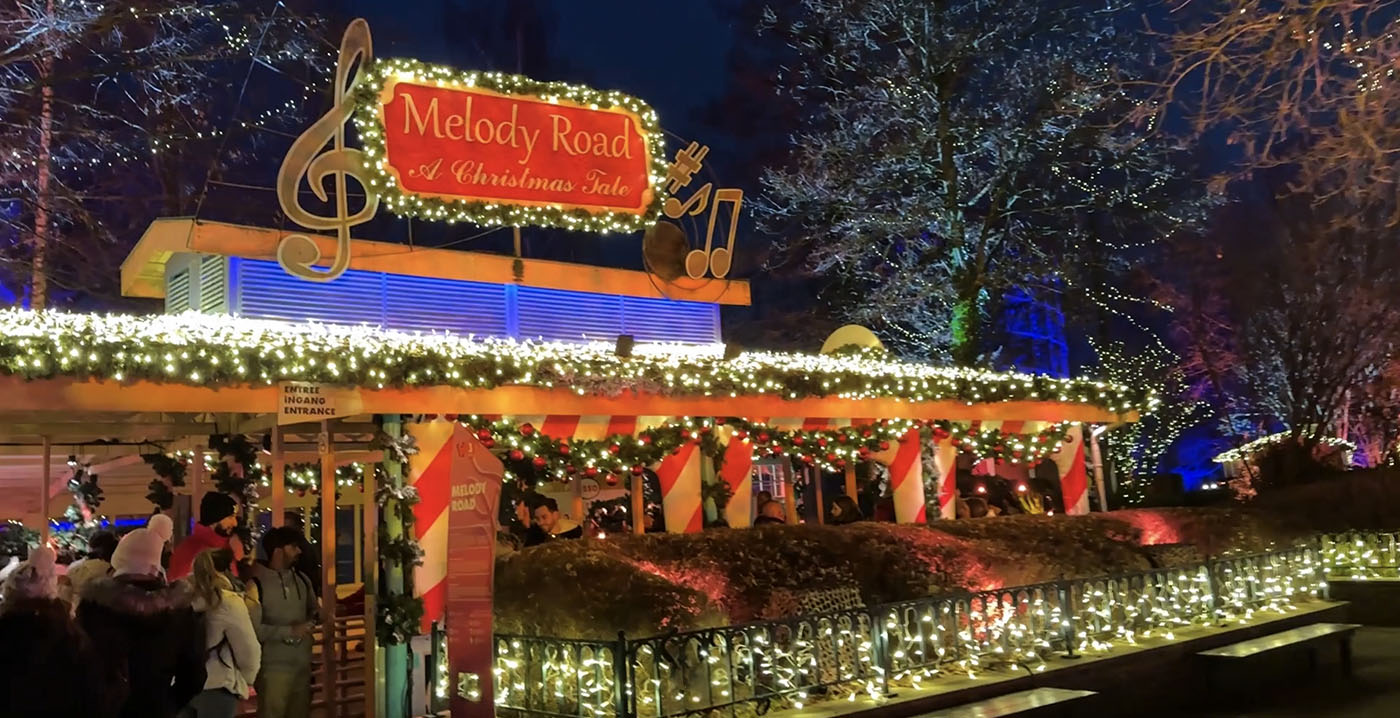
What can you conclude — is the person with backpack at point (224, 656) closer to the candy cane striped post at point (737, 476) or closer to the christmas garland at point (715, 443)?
the christmas garland at point (715, 443)

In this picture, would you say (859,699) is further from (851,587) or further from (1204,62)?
(1204,62)

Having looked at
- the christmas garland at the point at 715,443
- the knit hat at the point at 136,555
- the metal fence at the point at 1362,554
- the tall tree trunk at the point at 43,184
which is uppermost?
the tall tree trunk at the point at 43,184

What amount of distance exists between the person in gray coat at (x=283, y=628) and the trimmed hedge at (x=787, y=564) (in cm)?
125

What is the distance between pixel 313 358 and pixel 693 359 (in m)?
3.84

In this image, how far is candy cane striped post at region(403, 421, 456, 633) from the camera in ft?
26.2

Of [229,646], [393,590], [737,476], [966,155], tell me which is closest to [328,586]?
[393,590]

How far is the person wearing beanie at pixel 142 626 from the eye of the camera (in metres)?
4.46

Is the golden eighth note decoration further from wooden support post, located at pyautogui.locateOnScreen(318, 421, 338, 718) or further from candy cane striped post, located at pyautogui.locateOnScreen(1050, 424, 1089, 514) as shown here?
candy cane striped post, located at pyautogui.locateOnScreen(1050, 424, 1089, 514)

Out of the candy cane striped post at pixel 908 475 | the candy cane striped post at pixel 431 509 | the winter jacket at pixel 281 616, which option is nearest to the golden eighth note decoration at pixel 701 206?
the candy cane striped post at pixel 908 475

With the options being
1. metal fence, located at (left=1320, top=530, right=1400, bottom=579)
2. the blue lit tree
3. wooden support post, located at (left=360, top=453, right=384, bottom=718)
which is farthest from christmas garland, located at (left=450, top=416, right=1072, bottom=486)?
the blue lit tree

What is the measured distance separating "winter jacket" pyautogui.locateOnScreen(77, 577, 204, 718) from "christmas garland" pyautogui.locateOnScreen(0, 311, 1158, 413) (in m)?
2.65

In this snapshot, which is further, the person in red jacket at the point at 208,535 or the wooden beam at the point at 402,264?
the wooden beam at the point at 402,264

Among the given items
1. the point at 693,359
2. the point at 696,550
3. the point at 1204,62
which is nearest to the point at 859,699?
the point at 696,550

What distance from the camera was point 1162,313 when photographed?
32.2m
